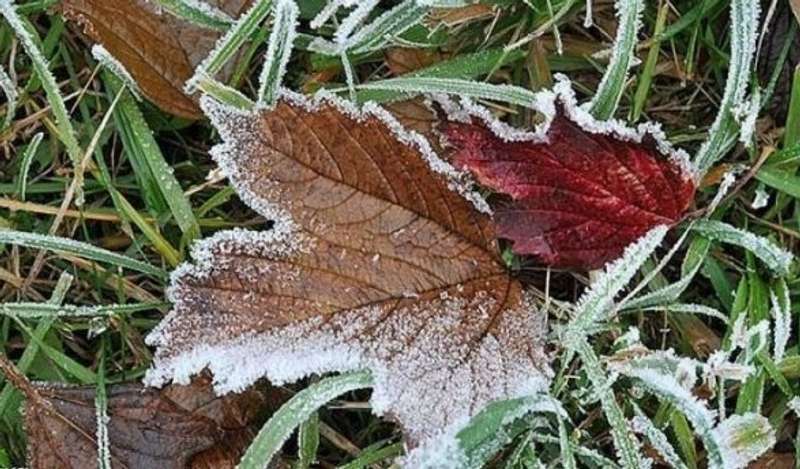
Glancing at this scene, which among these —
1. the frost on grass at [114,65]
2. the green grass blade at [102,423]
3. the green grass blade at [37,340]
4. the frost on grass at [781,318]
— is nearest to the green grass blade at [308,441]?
the green grass blade at [102,423]

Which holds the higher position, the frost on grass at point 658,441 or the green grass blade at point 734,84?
the green grass blade at point 734,84

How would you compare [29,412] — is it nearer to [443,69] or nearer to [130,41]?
[130,41]

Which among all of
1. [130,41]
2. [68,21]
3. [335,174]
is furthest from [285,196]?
[68,21]

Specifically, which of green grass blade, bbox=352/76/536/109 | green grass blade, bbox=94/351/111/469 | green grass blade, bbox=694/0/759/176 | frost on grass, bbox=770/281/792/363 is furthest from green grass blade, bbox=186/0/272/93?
frost on grass, bbox=770/281/792/363

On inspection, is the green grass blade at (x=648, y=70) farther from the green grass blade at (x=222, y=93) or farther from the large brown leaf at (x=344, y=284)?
the green grass blade at (x=222, y=93)

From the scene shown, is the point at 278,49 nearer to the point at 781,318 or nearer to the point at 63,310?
the point at 63,310

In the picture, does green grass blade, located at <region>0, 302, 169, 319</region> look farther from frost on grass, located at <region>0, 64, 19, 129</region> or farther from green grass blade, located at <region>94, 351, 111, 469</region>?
frost on grass, located at <region>0, 64, 19, 129</region>

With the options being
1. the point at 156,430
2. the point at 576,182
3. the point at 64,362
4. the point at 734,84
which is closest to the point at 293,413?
the point at 156,430

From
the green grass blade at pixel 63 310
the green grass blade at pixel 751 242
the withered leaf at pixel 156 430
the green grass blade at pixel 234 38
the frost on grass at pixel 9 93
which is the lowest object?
the withered leaf at pixel 156 430
